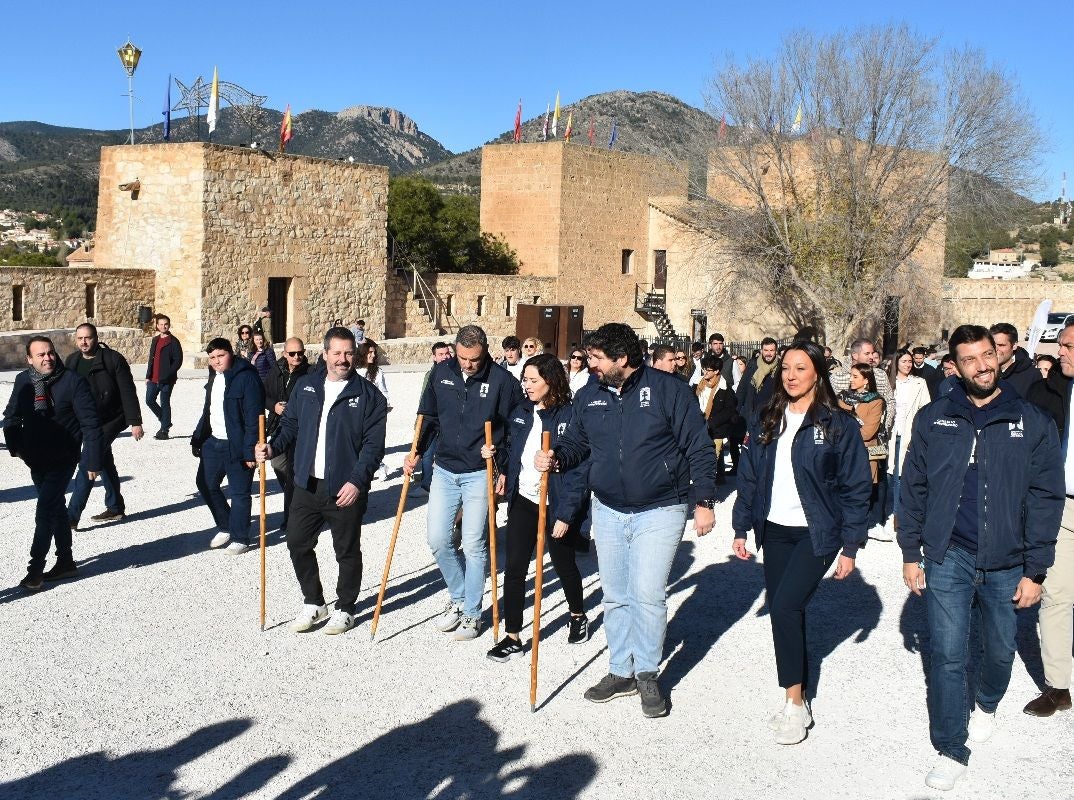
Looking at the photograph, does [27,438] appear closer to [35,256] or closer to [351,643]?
[351,643]

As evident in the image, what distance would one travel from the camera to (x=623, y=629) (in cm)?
535

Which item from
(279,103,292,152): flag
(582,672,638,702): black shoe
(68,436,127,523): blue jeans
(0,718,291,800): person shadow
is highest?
(279,103,292,152): flag

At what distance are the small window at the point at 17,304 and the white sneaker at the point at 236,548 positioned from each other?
16050 mm

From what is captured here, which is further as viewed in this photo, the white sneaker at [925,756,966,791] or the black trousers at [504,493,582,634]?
the black trousers at [504,493,582,634]

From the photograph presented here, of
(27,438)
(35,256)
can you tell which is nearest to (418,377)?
(27,438)

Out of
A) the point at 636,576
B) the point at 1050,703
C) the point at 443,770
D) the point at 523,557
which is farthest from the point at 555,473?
the point at 1050,703

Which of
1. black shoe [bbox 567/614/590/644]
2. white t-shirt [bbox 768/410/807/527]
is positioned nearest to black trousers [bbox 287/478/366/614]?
black shoe [bbox 567/614/590/644]

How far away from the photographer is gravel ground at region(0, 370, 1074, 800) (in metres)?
4.45

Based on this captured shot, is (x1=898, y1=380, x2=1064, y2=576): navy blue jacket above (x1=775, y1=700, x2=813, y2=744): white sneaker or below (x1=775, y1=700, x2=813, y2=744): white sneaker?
above

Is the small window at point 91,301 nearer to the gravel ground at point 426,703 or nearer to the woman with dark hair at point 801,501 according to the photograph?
the gravel ground at point 426,703

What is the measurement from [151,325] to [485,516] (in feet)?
63.7

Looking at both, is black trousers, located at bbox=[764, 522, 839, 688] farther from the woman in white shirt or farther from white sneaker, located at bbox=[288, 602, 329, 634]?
the woman in white shirt

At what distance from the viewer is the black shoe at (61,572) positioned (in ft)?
23.5

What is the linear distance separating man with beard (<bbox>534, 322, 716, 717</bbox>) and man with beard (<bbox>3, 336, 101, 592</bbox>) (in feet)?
12.0
